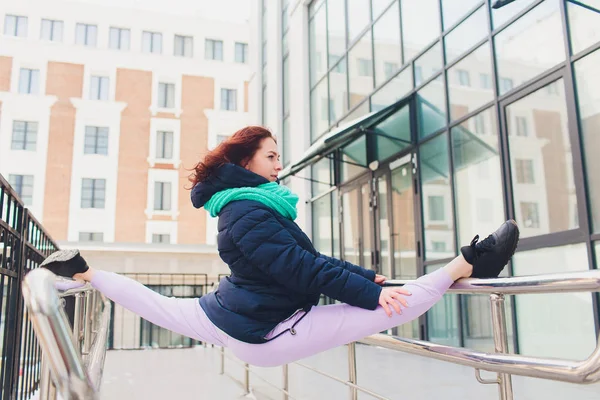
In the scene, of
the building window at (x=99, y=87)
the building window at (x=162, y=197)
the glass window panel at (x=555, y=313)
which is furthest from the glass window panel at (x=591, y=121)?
the building window at (x=99, y=87)

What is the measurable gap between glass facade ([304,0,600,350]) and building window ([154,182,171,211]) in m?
15.7

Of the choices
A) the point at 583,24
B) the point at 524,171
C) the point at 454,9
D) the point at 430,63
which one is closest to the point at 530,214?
the point at 524,171

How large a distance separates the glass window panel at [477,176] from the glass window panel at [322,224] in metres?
4.31

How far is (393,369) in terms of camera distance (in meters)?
6.07

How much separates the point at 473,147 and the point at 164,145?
68.8 ft

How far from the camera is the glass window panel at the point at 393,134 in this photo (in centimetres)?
858

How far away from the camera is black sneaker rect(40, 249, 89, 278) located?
→ 1.67m

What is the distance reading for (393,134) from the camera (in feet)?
29.3

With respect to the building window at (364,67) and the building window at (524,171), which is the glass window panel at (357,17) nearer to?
the building window at (364,67)

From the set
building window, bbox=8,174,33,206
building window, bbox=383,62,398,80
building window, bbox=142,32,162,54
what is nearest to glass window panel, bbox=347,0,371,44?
building window, bbox=383,62,398,80

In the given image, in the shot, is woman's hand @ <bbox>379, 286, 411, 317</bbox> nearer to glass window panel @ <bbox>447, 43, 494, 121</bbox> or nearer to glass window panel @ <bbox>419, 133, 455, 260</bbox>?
glass window panel @ <bbox>447, 43, 494, 121</bbox>

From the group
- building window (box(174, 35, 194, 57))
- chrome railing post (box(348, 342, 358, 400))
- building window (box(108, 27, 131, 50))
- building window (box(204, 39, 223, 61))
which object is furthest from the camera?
building window (box(204, 39, 223, 61))

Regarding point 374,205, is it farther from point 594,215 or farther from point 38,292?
point 38,292

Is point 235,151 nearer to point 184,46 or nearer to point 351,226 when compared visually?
point 351,226
